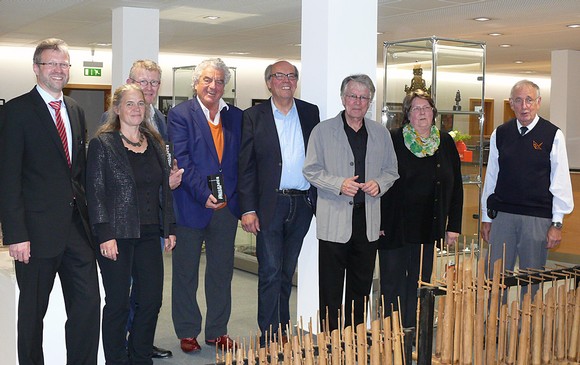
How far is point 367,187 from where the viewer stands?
13.0 ft

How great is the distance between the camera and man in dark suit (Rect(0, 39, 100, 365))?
10.7ft

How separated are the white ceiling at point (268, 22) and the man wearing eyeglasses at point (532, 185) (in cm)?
265

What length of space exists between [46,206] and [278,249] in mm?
1419

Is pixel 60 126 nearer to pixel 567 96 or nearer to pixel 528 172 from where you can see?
pixel 528 172

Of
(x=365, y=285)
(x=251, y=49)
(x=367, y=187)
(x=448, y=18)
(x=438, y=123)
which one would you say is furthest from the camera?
(x=251, y=49)

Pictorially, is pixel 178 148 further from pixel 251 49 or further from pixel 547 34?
pixel 251 49

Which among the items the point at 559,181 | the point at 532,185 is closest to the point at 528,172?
the point at 532,185

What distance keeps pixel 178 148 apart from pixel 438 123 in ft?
8.65

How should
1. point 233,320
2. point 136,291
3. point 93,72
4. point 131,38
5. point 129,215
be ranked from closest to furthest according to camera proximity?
1. point 129,215
2. point 136,291
3. point 233,320
4. point 131,38
5. point 93,72

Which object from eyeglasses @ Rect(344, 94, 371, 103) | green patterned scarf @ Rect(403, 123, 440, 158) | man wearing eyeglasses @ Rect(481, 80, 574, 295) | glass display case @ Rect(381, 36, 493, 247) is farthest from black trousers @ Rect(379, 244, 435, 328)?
glass display case @ Rect(381, 36, 493, 247)

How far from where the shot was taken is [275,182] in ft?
13.7

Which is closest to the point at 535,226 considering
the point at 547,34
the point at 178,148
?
the point at 178,148

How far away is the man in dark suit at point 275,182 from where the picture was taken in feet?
13.8

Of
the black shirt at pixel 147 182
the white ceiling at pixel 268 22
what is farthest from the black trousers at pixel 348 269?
the white ceiling at pixel 268 22
